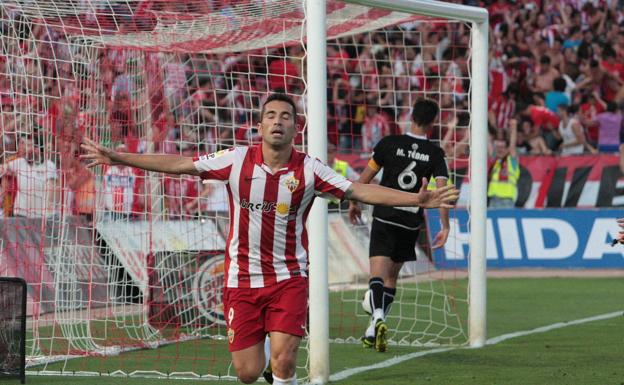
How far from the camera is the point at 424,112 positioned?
10.6 metres

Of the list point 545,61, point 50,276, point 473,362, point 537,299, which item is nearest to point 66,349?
point 50,276

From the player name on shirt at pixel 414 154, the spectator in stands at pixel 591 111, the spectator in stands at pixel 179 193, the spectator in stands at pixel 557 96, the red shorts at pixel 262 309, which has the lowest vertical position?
the red shorts at pixel 262 309

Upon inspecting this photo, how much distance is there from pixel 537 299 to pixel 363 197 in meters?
9.32

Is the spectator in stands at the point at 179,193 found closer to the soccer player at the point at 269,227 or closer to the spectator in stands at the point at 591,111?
the soccer player at the point at 269,227

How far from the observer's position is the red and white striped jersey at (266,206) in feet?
22.7

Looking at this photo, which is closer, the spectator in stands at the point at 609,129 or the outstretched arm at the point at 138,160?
the outstretched arm at the point at 138,160

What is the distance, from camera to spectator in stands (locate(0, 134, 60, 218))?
11.0 meters

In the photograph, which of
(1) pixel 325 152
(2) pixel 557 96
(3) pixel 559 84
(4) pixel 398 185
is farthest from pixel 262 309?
(3) pixel 559 84

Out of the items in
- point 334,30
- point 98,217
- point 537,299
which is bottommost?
point 537,299

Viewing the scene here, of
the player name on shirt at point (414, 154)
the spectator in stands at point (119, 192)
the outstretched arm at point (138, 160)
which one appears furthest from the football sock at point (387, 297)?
the outstretched arm at point (138, 160)

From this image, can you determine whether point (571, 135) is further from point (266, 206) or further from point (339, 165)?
point (266, 206)

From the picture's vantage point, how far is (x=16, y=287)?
8.80 m

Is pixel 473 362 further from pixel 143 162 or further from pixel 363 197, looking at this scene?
pixel 143 162

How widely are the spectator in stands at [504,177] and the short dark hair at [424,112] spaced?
929cm
